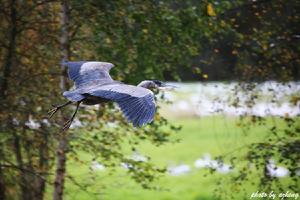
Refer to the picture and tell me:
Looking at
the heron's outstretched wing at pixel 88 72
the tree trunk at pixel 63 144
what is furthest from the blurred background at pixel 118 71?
the heron's outstretched wing at pixel 88 72

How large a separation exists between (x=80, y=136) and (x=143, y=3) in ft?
6.86

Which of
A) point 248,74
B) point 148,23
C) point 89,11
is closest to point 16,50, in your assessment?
point 89,11

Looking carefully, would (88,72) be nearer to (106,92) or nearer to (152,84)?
(152,84)

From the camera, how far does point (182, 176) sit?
14641 mm

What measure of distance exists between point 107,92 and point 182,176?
744 cm

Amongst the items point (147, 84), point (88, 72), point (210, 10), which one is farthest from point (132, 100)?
point (210, 10)

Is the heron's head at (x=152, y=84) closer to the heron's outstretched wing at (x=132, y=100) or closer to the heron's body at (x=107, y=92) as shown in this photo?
the heron's body at (x=107, y=92)

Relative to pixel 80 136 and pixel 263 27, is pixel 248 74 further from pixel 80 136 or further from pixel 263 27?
pixel 80 136

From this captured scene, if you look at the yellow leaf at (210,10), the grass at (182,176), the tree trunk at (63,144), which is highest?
the yellow leaf at (210,10)

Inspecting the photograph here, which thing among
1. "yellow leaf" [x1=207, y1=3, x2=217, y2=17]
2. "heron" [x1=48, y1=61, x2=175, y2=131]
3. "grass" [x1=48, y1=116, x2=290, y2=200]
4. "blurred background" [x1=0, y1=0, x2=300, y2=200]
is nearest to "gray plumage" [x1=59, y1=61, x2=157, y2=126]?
"heron" [x1=48, y1=61, x2=175, y2=131]

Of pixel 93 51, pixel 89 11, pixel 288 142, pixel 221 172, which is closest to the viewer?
pixel 288 142

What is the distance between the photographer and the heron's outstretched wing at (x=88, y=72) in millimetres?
8547

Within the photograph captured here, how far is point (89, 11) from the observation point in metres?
8.86

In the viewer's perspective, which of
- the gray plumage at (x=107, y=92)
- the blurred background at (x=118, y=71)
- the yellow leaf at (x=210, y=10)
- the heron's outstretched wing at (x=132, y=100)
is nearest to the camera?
the heron's outstretched wing at (x=132, y=100)
